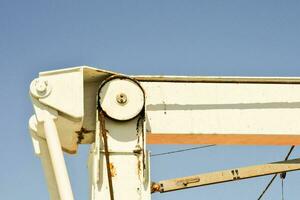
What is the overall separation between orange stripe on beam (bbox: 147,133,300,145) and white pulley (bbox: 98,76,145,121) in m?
0.34

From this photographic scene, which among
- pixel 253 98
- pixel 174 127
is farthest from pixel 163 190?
pixel 253 98

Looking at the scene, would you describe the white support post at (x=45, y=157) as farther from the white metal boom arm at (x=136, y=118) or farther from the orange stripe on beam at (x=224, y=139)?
the orange stripe on beam at (x=224, y=139)

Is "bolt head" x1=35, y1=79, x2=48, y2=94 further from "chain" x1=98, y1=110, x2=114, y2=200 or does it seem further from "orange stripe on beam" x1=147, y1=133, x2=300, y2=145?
"orange stripe on beam" x1=147, y1=133, x2=300, y2=145

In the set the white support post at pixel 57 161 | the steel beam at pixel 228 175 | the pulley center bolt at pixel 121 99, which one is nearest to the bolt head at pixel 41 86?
the white support post at pixel 57 161

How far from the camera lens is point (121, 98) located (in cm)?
391

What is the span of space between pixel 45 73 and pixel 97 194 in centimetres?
95

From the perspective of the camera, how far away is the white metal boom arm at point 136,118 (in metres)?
3.73

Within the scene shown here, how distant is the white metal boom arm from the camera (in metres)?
3.73

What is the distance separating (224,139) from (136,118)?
0.81 meters

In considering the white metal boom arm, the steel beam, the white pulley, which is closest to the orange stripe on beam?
the white metal boom arm

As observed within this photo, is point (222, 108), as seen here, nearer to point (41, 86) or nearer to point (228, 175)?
point (228, 175)

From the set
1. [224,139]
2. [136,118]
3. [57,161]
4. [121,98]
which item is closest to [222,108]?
[224,139]

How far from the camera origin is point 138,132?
3930mm

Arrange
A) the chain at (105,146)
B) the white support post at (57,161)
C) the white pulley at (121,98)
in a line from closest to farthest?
1. the white support post at (57,161)
2. the chain at (105,146)
3. the white pulley at (121,98)
